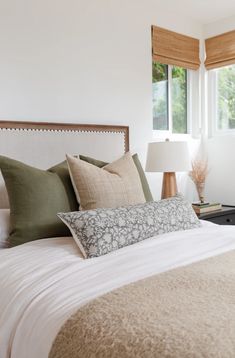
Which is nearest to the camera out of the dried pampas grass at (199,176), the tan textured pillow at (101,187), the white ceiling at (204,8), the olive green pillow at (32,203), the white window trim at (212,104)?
the olive green pillow at (32,203)

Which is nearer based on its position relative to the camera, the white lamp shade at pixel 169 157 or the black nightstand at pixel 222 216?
the white lamp shade at pixel 169 157

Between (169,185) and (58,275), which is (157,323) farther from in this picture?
(169,185)

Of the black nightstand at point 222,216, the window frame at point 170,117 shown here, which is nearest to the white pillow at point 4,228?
the black nightstand at point 222,216

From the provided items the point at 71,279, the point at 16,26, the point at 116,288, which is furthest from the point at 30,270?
the point at 16,26

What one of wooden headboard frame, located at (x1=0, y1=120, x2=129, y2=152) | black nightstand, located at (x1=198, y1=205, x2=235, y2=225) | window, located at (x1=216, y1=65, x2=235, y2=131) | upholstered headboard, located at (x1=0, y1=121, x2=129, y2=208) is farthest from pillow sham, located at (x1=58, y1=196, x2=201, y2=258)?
window, located at (x1=216, y1=65, x2=235, y2=131)

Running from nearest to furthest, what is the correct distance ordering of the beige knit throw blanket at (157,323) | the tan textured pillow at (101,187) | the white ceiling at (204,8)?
1. the beige knit throw blanket at (157,323)
2. the tan textured pillow at (101,187)
3. the white ceiling at (204,8)

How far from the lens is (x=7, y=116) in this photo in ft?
7.31

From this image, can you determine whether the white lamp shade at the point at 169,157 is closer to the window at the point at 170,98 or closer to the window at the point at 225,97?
the window at the point at 170,98

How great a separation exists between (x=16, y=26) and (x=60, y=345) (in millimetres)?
1954

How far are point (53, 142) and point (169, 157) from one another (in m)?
0.86

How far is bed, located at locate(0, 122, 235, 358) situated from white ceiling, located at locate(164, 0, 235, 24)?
2.14 metres

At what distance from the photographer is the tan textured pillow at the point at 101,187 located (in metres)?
1.86

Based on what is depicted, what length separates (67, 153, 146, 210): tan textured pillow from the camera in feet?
6.11

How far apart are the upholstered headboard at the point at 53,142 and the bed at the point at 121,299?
70 cm
